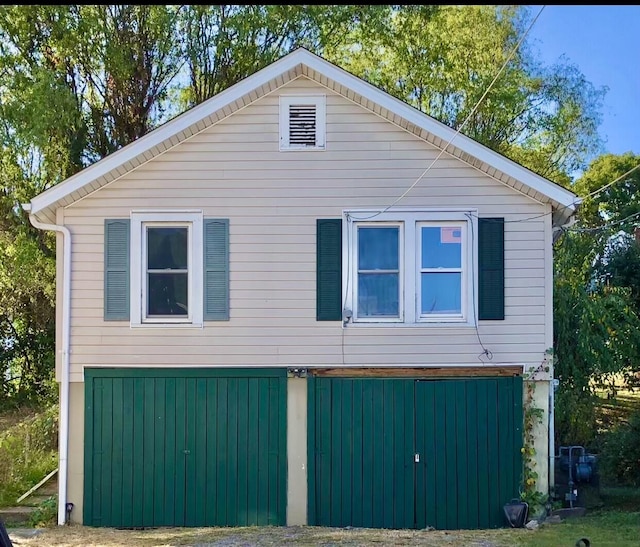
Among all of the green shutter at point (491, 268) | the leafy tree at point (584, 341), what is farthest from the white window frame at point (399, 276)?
the leafy tree at point (584, 341)

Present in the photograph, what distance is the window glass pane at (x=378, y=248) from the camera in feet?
28.3

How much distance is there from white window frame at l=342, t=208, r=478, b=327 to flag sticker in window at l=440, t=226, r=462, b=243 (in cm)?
6

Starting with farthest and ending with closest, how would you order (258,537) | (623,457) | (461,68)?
(461,68), (623,457), (258,537)

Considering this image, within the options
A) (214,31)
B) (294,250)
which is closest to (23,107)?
(214,31)

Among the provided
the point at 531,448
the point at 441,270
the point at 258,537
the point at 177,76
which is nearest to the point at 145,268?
the point at 258,537

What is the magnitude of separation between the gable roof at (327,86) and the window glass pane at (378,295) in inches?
70.9

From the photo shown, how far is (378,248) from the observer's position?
8664mm

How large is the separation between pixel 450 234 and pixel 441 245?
18 cm

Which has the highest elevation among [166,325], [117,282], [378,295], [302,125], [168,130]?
[302,125]

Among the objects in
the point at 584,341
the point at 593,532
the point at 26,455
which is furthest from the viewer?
the point at 26,455

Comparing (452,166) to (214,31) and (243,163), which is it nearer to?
(243,163)

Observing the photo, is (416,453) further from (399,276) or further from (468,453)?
(399,276)

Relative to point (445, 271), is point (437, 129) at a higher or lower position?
higher

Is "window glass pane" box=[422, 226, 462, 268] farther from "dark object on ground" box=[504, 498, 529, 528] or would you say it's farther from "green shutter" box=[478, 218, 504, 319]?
"dark object on ground" box=[504, 498, 529, 528]
